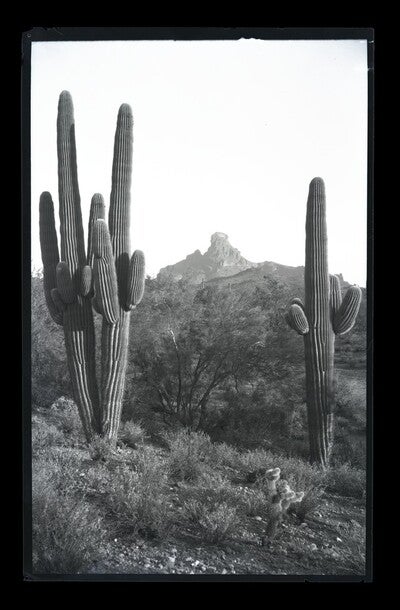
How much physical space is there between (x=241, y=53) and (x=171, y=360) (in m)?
3.74

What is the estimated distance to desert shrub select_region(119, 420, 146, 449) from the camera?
728 cm

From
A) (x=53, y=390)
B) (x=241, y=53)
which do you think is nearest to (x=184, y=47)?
(x=241, y=53)

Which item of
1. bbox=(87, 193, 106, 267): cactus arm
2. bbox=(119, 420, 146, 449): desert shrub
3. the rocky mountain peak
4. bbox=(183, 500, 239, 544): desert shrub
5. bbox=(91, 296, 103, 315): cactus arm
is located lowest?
bbox=(183, 500, 239, 544): desert shrub

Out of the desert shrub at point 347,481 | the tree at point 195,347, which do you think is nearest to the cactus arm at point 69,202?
the tree at point 195,347

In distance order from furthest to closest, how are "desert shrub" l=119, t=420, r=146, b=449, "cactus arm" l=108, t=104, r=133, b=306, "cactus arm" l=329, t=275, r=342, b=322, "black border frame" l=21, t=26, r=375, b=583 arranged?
"desert shrub" l=119, t=420, r=146, b=449 < "cactus arm" l=108, t=104, r=133, b=306 < "cactus arm" l=329, t=275, r=342, b=322 < "black border frame" l=21, t=26, r=375, b=583

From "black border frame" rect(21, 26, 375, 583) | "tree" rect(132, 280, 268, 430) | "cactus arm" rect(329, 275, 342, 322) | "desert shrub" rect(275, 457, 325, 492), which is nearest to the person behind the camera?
"black border frame" rect(21, 26, 375, 583)

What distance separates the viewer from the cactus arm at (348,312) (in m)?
6.80

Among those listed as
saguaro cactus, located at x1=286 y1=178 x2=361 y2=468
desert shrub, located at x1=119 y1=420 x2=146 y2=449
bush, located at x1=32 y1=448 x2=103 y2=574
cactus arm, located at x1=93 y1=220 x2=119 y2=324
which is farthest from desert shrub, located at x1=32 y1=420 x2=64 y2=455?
saguaro cactus, located at x1=286 y1=178 x2=361 y2=468

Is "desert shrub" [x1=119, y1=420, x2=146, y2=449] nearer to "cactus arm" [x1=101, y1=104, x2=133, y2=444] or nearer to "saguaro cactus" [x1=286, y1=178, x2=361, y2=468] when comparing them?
"cactus arm" [x1=101, y1=104, x2=133, y2=444]

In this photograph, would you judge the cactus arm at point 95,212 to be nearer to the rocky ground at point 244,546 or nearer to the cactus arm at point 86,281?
the cactus arm at point 86,281

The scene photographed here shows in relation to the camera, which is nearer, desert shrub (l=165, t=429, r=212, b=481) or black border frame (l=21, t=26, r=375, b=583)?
black border frame (l=21, t=26, r=375, b=583)

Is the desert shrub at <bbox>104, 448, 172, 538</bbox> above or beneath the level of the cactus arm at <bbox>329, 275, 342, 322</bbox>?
beneath

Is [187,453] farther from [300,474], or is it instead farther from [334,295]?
[334,295]

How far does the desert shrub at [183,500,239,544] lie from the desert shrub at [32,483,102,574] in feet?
3.31
